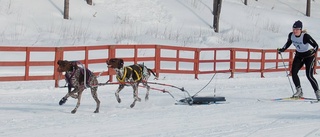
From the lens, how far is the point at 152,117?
10.6 metres

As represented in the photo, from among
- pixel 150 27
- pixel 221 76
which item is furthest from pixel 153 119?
pixel 150 27

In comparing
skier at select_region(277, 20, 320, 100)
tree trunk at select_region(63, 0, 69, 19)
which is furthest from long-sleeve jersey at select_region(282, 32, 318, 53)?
tree trunk at select_region(63, 0, 69, 19)

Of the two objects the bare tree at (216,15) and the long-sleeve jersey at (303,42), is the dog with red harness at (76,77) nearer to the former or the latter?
the long-sleeve jersey at (303,42)

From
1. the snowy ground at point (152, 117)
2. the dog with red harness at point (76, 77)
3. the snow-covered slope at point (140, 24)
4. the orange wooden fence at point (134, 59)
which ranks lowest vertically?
the snowy ground at point (152, 117)

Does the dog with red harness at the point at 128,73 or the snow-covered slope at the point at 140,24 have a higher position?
the snow-covered slope at the point at 140,24

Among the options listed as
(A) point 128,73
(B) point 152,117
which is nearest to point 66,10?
(A) point 128,73

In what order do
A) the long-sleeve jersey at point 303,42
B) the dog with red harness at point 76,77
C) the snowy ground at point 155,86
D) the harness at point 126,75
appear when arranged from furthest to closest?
the long-sleeve jersey at point 303,42, the harness at point 126,75, the dog with red harness at point 76,77, the snowy ground at point 155,86

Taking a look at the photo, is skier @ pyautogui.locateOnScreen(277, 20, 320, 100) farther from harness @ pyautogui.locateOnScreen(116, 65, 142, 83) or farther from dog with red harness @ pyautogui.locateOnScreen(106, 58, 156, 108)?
harness @ pyautogui.locateOnScreen(116, 65, 142, 83)

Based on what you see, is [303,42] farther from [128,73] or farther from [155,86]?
[155,86]

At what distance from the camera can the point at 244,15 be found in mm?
45375

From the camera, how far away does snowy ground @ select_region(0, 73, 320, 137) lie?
9.00 m

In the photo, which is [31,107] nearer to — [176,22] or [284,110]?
[284,110]

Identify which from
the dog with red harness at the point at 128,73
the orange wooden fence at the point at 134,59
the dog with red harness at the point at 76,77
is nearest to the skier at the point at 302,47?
the orange wooden fence at the point at 134,59

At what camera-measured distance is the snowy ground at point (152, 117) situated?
354 inches
